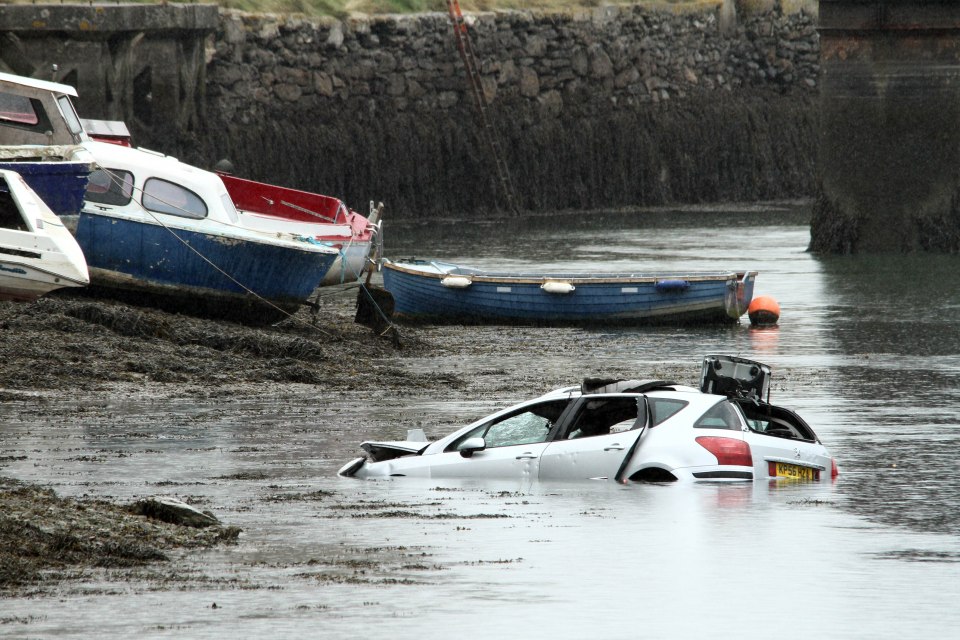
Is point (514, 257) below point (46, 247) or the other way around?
below

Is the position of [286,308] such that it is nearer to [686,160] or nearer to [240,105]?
[240,105]

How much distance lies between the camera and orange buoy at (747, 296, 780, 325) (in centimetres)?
3195

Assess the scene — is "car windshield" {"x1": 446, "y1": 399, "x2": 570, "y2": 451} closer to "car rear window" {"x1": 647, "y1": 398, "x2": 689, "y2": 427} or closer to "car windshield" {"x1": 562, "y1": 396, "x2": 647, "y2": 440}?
"car windshield" {"x1": 562, "y1": 396, "x2": 647, "y2": 440}

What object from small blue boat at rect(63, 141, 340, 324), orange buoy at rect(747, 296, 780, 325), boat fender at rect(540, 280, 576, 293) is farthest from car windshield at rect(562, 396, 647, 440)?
orange buoy at rect(747, 296, 780, 325)

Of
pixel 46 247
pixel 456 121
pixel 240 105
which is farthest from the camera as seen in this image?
pixel 456 121

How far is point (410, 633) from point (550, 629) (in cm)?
83

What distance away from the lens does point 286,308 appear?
27531 millimetres

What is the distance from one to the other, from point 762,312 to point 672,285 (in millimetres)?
1667

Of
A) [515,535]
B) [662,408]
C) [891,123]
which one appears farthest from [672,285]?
[515,535]

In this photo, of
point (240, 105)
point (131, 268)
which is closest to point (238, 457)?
point (131, 268)

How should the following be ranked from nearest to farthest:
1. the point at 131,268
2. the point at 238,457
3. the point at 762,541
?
the point at 762,541 < the point at 238,457 < the point at 131,268

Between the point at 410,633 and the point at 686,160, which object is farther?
the point at 686,160

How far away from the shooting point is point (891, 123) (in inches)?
1655

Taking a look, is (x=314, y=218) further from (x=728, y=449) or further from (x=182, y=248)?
(x=728, y=449)
